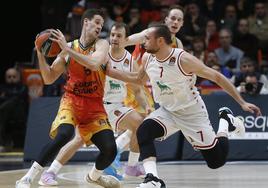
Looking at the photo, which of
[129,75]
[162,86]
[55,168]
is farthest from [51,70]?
[55,168]

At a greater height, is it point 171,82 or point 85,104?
point 171,82

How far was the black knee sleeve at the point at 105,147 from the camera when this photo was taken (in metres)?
8.04

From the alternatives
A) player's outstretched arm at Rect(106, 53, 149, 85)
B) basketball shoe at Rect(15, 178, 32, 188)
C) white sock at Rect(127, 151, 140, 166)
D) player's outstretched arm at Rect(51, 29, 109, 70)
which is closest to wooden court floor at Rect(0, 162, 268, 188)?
white sock at Rect(127, 151, 140, 166)

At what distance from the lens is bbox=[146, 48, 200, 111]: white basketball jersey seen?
8.37 m

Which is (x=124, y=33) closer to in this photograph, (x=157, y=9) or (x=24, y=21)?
(x=157, y=9)

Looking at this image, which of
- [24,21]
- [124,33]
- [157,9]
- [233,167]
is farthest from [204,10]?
[124,33]

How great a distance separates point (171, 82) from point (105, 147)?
3.52 ft

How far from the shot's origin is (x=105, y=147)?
26.4 ft

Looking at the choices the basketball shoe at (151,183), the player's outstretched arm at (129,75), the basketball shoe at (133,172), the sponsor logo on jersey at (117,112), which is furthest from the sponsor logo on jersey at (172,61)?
the basketball shoe at (133,172)

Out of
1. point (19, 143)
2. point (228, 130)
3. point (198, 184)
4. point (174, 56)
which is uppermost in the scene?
point (174, 56)

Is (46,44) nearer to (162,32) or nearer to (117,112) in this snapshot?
(162,32)

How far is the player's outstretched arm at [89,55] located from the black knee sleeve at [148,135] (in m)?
0.86

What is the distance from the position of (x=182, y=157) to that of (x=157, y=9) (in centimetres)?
463

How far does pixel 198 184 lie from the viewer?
920cm
